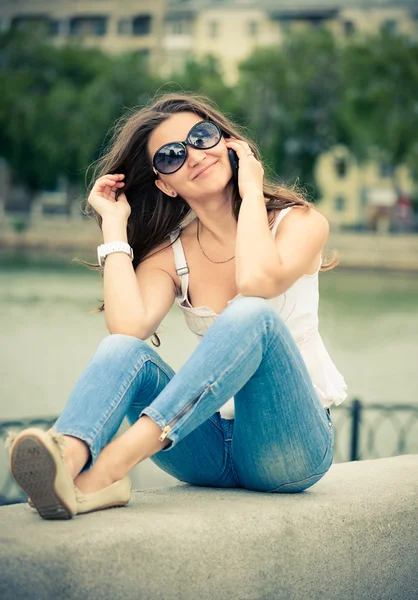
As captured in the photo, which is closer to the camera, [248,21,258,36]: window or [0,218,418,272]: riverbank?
[0,218,418,272]: riverbank

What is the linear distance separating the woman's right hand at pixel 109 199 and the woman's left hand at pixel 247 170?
393mm

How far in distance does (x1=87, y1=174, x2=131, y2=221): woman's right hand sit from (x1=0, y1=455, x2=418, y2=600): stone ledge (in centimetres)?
90

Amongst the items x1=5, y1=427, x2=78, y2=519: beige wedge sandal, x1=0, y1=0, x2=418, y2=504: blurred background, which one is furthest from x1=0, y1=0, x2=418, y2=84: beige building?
x1=5, y1=427, x2=78, y2=519: beige wedge sandal

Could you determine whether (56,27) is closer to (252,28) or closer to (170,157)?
(252,28)

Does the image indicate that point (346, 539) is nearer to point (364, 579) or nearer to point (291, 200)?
point (364, 579)

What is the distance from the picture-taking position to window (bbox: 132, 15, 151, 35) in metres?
58.7

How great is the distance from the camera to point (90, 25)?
198ft

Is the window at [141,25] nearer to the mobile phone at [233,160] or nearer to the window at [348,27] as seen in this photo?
the window at [348,27]

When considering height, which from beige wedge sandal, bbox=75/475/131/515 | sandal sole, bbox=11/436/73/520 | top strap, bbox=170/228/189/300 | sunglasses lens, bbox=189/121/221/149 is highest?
sunglasses lens, bbox=189/121/221/149

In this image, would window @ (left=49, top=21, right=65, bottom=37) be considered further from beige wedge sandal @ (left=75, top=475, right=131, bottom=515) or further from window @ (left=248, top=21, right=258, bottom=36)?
beige wedge sandal @ (left=75, top=475, right=131, bottom=515)

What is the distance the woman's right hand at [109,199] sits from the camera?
293cm

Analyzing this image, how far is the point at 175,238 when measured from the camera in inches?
115

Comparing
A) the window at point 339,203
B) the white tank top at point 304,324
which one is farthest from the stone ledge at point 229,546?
the window at point 339,203

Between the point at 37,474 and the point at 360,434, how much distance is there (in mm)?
6916
